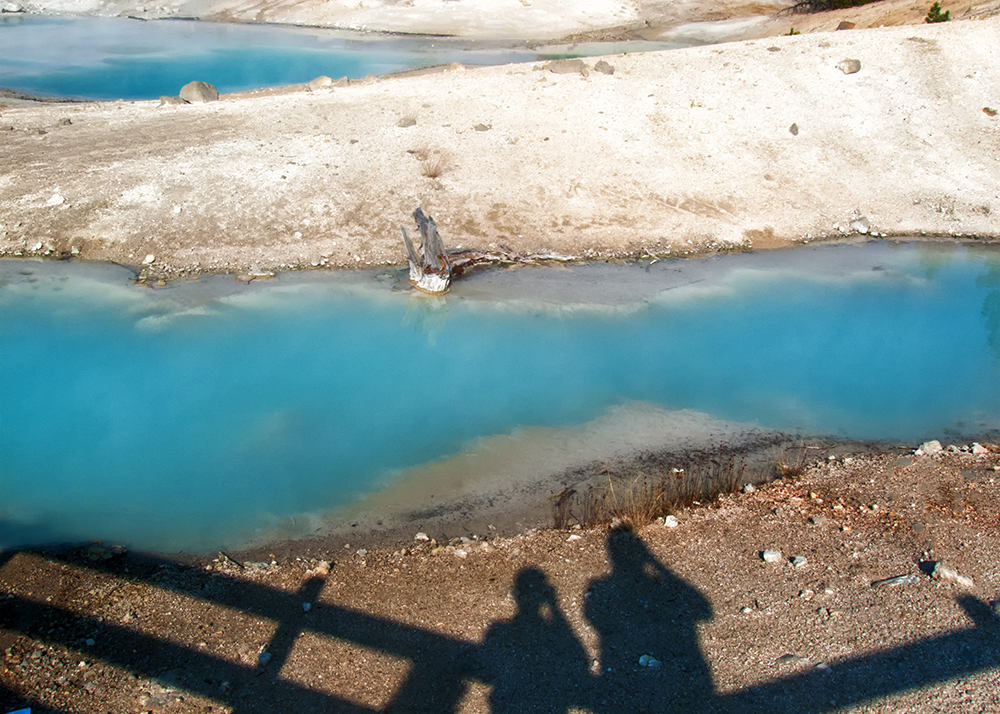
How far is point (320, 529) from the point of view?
6.75 m

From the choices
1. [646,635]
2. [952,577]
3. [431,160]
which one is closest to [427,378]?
[646,635]

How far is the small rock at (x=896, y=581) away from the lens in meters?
5.62

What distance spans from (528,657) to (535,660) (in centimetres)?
6

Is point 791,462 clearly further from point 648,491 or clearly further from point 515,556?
point 515,556

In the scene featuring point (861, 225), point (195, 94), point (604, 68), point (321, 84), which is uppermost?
point (604, 68)

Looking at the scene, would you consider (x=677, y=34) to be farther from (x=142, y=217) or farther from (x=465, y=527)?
(x=465, y=527)

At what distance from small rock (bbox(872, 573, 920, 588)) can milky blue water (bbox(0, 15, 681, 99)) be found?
22040 millimetres

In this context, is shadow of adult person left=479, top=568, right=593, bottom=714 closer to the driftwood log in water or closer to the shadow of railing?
the shadow of railing

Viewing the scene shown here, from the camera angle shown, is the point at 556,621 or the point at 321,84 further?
the point at 321,84

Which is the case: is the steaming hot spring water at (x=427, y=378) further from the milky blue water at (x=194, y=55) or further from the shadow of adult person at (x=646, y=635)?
the milky blue water at (x=194, y=55)

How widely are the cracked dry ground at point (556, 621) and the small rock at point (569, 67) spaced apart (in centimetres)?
1283

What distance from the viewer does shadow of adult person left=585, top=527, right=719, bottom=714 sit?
4691 millimetres

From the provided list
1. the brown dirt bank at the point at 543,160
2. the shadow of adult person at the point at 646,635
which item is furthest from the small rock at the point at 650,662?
the brown dirt bank at the point at 543,160

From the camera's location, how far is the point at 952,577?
562cm
